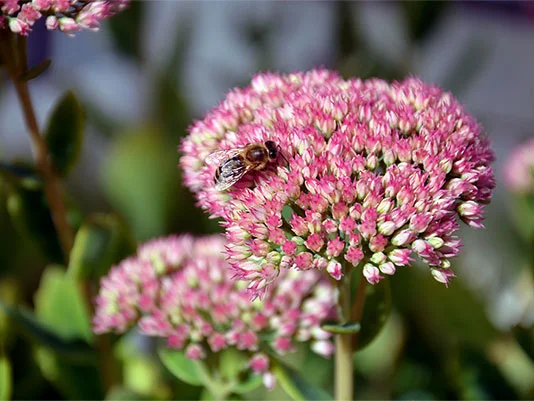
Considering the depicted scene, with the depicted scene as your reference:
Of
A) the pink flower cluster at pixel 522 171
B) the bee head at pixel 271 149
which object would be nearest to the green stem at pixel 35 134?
the bee head at pixel 271 149

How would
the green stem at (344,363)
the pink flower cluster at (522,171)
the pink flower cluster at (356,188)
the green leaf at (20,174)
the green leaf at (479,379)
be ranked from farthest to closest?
the pink flower cluster at (522,171) → the green leaf at (479,379) → the green leaf at (20,174) → the green stem at (344,363) → the pink flower cluster at (356,188)

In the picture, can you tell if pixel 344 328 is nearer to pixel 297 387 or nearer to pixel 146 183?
pixel 297 387

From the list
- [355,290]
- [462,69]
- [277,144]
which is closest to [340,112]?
[277,144]

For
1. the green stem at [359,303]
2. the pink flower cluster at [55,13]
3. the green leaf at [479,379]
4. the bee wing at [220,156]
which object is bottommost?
the green leaf at [479,379]

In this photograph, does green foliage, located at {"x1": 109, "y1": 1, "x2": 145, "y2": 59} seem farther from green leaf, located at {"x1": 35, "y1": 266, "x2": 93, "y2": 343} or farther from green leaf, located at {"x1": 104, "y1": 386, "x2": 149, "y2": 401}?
green leaf, located at {"x1": 104, "y1": 386, "x2": 149, "y2": 401}

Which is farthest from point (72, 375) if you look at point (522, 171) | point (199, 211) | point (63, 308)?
point (522, 171)

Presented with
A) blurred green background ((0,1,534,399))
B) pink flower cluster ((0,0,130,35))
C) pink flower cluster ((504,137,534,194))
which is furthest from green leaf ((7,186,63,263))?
pink flower cluster ((504,137,534,194))

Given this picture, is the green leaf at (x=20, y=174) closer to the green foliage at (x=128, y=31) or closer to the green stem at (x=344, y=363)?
the green stem at (x=344, y=363)
